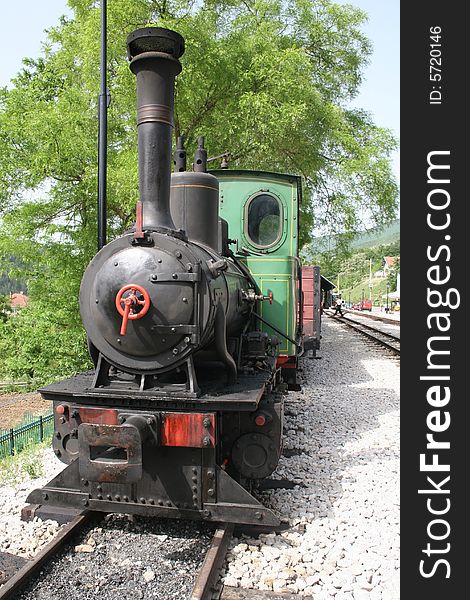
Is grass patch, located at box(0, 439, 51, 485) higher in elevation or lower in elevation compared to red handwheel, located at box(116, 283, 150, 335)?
lower

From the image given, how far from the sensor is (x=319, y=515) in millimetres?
4547

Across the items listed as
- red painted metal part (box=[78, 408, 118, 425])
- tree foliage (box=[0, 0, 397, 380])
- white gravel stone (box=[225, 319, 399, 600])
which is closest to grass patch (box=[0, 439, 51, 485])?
red painted metal part (box=[78, 408, 118, 425])

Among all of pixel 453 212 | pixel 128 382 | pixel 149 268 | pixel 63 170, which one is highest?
pixel 63 170

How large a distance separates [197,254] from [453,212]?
1992 mm

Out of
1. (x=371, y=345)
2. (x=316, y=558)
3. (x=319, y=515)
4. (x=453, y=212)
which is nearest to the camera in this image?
(x=316, y=558)

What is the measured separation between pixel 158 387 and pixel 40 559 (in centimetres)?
137

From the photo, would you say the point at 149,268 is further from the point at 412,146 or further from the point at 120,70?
the point at 120,70

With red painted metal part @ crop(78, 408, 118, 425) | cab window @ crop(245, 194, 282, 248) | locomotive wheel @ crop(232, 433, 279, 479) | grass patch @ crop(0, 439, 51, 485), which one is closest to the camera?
red painted metal part @ crop(78, 408, 118, 425)

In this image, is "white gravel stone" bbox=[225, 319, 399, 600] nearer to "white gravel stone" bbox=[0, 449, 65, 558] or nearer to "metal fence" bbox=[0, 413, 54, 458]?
"white gravel stone" bbox=[0, 449, 65, 558]

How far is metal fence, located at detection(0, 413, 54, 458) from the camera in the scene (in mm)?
6777

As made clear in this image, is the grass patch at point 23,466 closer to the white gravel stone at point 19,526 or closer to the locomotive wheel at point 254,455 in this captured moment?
the white gravel stone at point 19,526

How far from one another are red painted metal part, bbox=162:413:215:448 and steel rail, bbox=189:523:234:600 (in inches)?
26.0

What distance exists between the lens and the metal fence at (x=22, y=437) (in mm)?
6777

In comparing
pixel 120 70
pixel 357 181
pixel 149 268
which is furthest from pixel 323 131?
pixel 149 268
